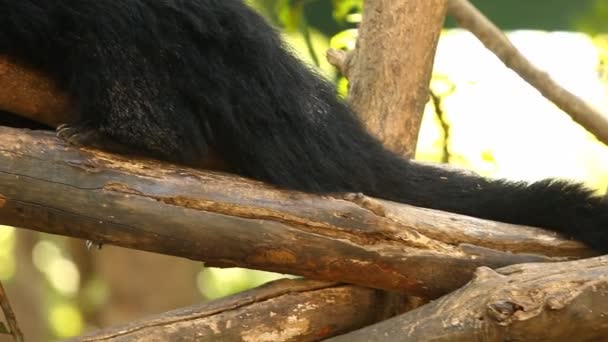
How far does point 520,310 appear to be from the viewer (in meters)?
1.74

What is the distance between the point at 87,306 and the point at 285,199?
4.67m

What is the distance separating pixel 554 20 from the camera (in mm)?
5230

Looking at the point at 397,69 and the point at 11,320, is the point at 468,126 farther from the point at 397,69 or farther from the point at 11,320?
the point at 11,320

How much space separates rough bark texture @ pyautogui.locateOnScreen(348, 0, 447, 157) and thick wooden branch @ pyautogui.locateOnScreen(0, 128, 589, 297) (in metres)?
0.60

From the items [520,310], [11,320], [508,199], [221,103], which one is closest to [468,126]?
[508,199]

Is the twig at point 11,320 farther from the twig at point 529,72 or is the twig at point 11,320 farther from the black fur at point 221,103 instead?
the twig at point 529,72

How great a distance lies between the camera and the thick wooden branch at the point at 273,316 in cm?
183

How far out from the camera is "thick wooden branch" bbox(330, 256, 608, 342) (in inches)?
68.4

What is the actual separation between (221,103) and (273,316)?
0.45m

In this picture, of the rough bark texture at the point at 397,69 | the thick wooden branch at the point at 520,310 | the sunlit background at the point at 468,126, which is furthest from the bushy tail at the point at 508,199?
the sunlit background at the point at 468,126

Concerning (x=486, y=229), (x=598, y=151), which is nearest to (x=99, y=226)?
(x=486, y=229)

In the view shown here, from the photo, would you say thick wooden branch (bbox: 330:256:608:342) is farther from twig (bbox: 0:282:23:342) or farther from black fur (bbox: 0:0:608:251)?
twig (bbox: 0:282:23:342)

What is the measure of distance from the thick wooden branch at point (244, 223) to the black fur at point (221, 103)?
2.9 inches

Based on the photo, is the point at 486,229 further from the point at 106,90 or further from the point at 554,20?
the point at 554,20
